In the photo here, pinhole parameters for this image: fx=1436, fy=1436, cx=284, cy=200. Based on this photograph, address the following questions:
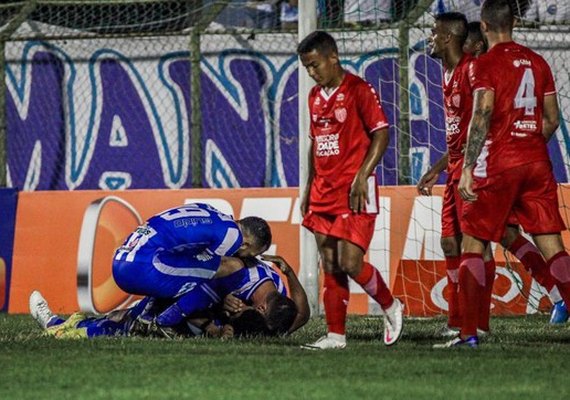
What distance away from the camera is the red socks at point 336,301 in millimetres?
8320

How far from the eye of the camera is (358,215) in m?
8.30

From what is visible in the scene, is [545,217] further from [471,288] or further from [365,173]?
[365,173]

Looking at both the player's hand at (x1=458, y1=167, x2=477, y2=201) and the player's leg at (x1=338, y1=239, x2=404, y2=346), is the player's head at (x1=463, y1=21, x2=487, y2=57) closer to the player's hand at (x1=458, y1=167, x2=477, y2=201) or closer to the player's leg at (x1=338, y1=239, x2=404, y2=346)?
the player's hand at (x1=458, y1=167, x2=477, y2=201)

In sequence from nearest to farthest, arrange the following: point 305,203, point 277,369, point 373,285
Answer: point 277,369
point 373,285
point 305,203

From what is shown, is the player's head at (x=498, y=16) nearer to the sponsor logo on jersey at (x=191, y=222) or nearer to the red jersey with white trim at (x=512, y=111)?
the red jersey with white trim at (x=512, y=111)

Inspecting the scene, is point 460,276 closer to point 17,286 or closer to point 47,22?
point 17,286

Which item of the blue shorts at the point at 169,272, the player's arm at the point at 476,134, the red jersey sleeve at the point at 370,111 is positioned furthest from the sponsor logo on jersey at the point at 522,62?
the blue shorts at the point at 169,272

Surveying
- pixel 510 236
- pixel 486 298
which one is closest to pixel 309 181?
pixel 486 298

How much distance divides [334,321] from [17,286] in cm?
524

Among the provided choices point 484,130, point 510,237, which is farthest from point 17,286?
point 484,130

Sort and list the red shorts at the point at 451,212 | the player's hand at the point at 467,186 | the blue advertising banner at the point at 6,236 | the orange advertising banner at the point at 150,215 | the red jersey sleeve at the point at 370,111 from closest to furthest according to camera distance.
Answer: the player's hand at the point at 467,186 < the red jersey sleeve at the point at 370,111 < the red shorts at the point at 451,212 < the orange advertising banner at the point at 150,215 < the blue advertising banner at the point at 6,236

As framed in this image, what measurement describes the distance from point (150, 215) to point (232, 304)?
3.51 meters

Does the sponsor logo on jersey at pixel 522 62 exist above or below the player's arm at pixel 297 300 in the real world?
above

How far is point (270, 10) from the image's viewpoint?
1461 centimetres
